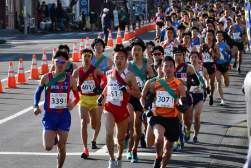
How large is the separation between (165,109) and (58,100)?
158cm

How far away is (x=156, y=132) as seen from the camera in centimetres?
800

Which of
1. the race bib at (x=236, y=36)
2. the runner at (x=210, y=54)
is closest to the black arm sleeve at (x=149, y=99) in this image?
the runner at (x=210, y=54)

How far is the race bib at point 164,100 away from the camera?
26.7ft

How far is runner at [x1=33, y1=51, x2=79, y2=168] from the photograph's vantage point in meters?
8.05

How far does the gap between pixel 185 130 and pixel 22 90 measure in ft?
25.4

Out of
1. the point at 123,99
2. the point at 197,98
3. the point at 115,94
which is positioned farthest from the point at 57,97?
the point at 197,98

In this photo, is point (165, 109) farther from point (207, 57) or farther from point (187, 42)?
point (207, 57)

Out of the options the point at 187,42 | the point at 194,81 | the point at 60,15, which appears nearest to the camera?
the point at 194,81

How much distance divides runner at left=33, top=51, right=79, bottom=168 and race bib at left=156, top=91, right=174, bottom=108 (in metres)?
1.25

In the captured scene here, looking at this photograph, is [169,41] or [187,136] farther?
[169,41]

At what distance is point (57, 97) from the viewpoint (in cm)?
820

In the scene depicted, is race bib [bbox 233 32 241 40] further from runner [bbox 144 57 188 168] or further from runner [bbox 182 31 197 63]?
runner [bbox 144 57 188 168]

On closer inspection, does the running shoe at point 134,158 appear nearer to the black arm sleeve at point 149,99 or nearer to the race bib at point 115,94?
the race bib at point 115,94

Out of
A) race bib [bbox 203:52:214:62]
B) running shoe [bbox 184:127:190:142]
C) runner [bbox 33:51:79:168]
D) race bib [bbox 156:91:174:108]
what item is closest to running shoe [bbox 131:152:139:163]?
race bib [bbox 156:91:174:108]
